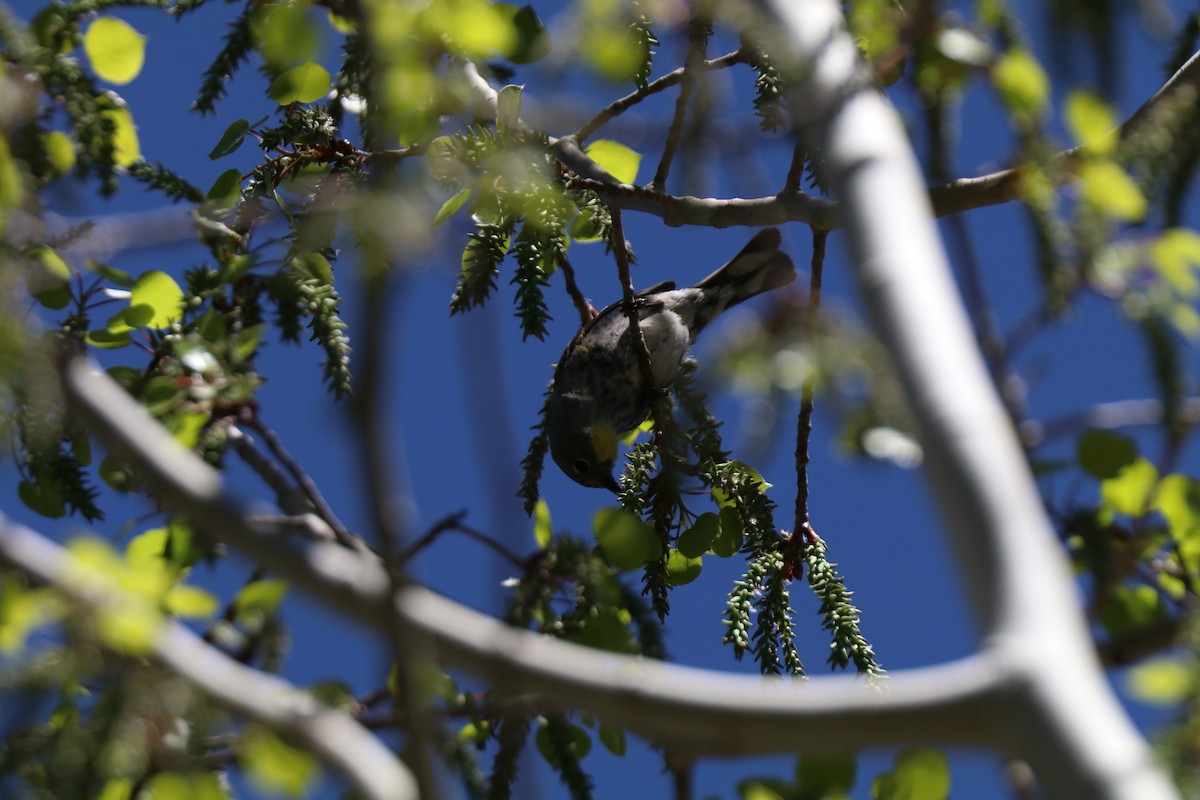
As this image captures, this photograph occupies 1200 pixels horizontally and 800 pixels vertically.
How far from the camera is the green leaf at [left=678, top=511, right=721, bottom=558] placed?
2.56m

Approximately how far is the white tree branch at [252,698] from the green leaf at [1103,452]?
1.05m

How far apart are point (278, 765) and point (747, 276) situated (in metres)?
Answer: 3.90

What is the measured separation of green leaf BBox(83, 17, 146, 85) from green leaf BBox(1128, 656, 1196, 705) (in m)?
2.04

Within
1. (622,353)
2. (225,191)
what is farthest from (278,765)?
(622,353)

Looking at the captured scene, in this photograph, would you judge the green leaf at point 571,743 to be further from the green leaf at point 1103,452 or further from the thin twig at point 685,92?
the thin twig at point 685,92

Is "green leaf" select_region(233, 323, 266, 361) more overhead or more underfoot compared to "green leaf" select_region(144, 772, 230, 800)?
more overhead

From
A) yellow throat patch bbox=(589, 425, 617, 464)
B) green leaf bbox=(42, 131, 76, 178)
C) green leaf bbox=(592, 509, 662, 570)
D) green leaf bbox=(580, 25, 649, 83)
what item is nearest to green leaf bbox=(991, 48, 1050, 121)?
green leaf bbox=(580, 25, 649, 83)

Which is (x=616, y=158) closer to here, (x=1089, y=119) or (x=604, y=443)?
(x=1089, y=119)

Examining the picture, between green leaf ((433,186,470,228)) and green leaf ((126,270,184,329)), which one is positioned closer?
green leaf ((126,270,184,329))

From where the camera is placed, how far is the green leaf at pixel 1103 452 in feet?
5.31

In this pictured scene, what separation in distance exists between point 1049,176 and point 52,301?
200 cm

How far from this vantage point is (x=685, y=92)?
263 cm

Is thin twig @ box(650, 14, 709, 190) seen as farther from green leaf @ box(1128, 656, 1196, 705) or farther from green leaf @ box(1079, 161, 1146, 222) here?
green leaf @ box(1128, 656, 1196, 705)

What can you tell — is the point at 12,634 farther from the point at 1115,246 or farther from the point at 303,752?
the point at 1115,246
